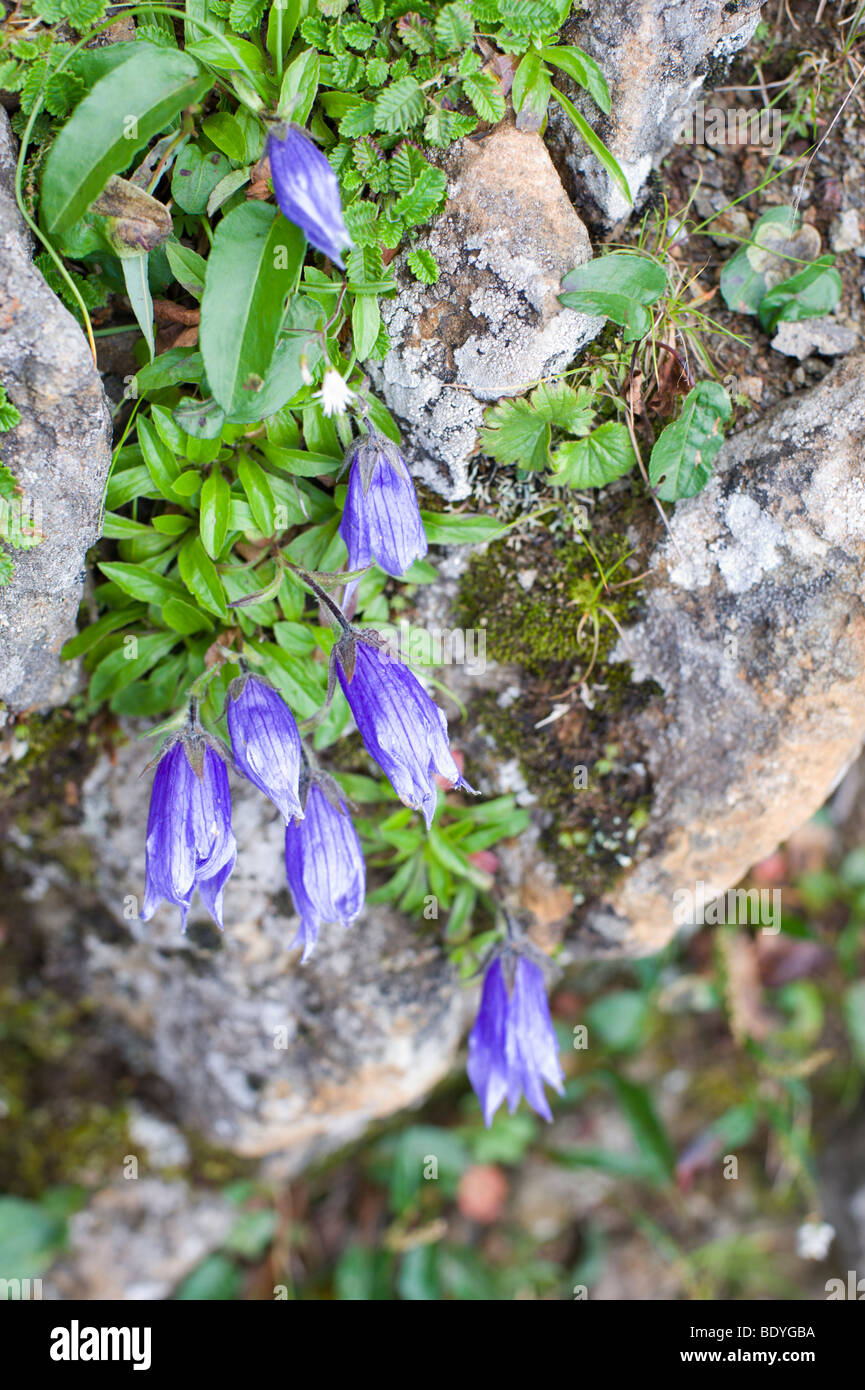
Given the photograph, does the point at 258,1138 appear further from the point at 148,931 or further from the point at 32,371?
the point at 32,371

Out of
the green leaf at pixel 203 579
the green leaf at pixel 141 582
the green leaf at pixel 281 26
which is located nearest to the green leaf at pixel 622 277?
the green leaf at pixel 281 26

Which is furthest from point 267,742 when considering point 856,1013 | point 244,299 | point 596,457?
point 856,1013

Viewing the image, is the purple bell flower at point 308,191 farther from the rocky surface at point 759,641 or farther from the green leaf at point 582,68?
the rocky surface at point 759,641

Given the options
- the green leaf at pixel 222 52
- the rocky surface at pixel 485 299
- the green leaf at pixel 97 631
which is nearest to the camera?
the green leaf at pixel 222 52

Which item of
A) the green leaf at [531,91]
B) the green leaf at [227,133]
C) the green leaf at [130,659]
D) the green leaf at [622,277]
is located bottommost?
the green leaf at [130,659]
